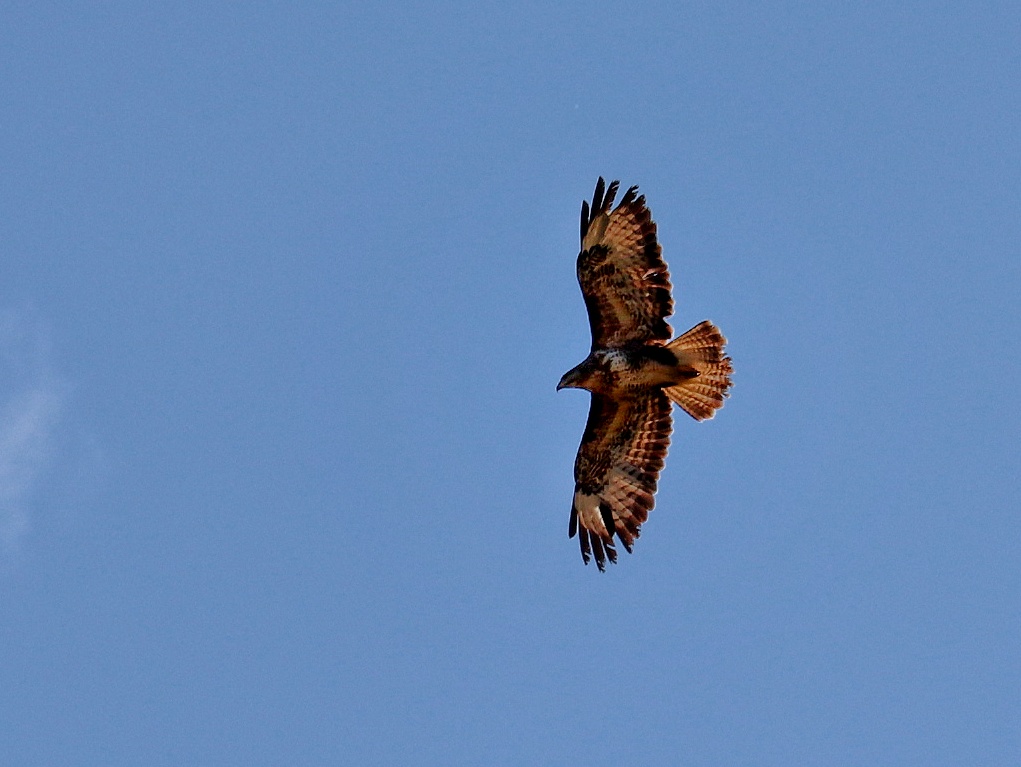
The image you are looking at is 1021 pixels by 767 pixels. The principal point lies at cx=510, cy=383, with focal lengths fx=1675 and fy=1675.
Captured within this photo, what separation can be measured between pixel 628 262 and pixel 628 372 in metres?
1.10

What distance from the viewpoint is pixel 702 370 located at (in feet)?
54.1

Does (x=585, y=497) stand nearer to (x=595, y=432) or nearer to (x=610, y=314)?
(x=595, y=432)

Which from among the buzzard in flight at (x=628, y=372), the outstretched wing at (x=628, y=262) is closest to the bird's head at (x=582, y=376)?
the buzzard in flight at (x=628, y=372)

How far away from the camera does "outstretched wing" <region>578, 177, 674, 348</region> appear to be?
16328 mm

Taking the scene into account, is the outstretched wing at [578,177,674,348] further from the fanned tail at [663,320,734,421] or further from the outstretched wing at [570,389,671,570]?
the outstretched wing at [570,389,671,570]

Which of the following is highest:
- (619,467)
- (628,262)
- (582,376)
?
(628,262)

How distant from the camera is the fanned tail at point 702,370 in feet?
53.4

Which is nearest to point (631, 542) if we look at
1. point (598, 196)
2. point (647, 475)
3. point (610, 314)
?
point (647, 475)

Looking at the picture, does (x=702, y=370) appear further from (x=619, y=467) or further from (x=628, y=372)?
(x=619, y=467)

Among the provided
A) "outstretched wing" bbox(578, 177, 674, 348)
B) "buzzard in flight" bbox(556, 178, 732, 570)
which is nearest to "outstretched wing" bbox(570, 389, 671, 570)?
"buzzard in flight" bbox(556, 178, 732, 570)

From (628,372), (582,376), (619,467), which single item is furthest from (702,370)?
(619,467)

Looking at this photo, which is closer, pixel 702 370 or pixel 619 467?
pixel 702 370

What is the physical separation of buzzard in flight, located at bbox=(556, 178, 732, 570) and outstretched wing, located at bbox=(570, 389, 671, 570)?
10 mm

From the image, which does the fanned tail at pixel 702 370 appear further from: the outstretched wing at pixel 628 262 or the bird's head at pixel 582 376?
the bird's head at pixel 582 376
